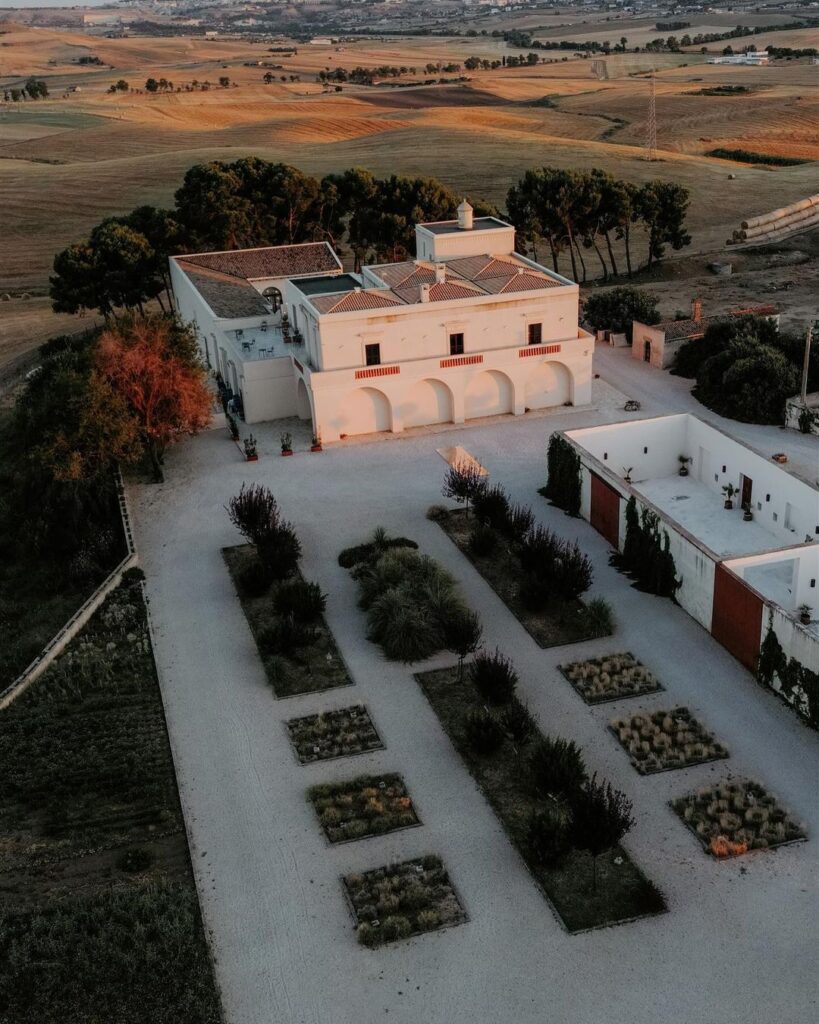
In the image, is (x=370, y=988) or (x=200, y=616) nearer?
Result: (x=370, y=988)

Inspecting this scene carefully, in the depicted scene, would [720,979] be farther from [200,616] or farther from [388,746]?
[200,616]

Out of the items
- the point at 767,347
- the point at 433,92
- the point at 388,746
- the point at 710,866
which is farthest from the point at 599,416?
the point at 433,92

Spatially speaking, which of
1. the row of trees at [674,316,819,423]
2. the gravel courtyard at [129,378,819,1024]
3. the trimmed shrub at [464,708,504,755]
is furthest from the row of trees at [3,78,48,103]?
the trimmed shrub at [464,708,504,755]

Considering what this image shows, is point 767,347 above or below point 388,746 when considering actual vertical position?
above

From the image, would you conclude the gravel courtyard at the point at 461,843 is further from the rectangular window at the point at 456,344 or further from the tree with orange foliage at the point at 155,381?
the rectangular window at the point at 456,344

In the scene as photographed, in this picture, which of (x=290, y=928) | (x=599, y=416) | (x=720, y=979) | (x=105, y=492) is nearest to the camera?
(x=720, y=979)

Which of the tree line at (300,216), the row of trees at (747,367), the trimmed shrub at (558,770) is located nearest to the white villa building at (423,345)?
the row of trees at (747,367)
